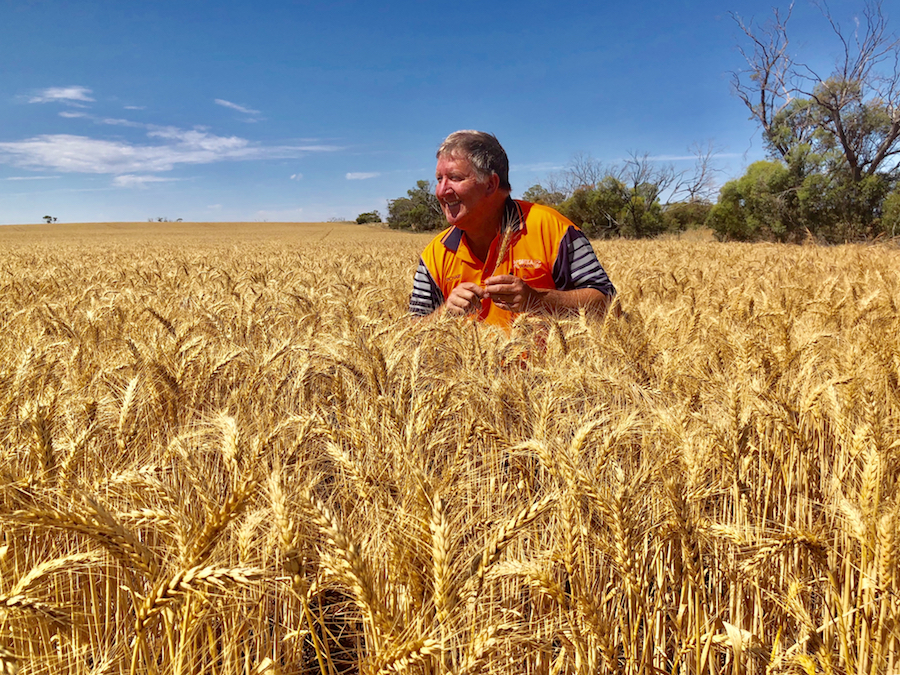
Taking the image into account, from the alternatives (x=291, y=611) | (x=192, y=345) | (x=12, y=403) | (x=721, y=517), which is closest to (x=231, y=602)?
(x=291, y=611)

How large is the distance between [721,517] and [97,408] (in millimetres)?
1922

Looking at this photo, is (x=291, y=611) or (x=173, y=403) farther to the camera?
(x=173, y=403)

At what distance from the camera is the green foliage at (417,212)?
47344mm

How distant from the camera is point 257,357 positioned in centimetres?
210

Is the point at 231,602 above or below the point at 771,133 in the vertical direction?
below

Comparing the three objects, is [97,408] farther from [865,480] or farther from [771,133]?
[771,133]

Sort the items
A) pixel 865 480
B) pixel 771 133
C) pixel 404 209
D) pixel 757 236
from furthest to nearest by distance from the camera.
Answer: pixel 404 209 < pixel 771 133 < pixel 757 236 < pixel 865 480

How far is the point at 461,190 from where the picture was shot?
2.96 m

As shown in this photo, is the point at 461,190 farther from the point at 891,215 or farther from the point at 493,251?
the point at 891,215

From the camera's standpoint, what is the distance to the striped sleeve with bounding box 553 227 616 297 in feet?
10.6

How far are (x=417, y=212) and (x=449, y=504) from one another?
160ft

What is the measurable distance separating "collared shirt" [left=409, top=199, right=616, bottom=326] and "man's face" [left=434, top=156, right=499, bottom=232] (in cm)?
22

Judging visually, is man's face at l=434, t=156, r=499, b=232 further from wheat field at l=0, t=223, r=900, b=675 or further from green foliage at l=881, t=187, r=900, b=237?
green foliage at l=881, t=187, r=900, b=237

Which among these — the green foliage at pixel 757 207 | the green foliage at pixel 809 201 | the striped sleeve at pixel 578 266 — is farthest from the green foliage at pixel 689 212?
the striped sleeve at pixel 578 266
